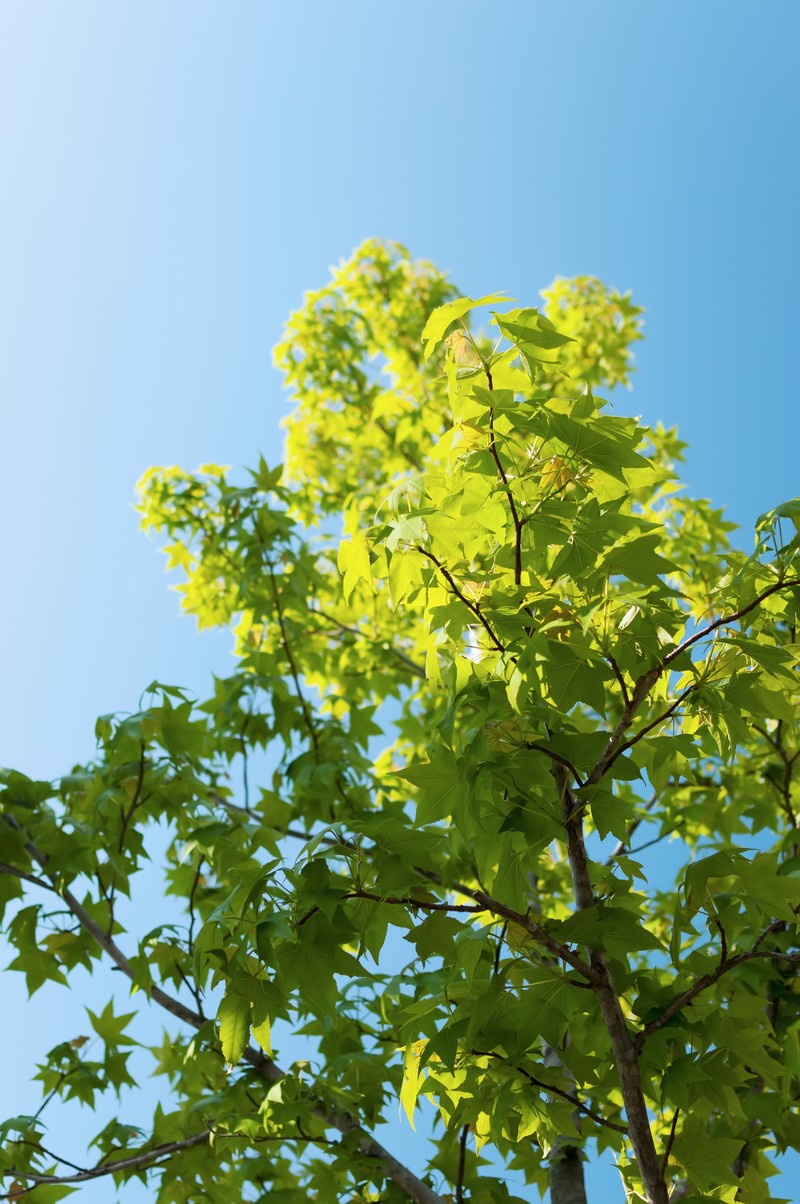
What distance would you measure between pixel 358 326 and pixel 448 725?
4.50 metres

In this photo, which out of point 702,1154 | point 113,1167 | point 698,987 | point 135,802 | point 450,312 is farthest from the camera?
point 135,802

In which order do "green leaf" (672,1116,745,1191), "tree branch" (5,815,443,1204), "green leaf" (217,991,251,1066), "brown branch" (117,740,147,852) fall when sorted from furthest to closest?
"brown branch" (117,740,147,852) < "tree branch" (5,815,443,1204) < "green leaf" (672,1116,745,1191) < "green leaf" (217,991,251,1066)

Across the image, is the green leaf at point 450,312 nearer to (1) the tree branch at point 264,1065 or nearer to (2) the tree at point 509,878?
(2) the tree at point 509,878

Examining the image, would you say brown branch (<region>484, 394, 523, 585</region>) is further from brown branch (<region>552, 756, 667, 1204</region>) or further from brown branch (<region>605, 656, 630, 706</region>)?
brown branch (<region>552, 756, 667, 1204</region>)

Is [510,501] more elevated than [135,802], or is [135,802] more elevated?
[135,802]

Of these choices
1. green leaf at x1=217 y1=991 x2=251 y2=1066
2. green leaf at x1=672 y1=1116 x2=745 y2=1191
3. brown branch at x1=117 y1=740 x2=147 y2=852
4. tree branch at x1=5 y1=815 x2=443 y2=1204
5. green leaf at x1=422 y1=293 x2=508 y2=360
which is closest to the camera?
green leaf at x1=422 y1=293 x2=508 y2=360

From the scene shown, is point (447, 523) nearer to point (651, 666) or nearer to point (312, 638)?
point (651, 666)

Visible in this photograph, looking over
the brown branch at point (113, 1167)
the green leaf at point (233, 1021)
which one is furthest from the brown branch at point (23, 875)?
the green leaf at point (233, 1021)

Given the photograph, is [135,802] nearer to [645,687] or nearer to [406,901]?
[406,901]

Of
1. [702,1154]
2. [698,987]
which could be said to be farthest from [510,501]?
[702,1154]

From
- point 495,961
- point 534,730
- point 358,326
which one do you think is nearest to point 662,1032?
point 495,961

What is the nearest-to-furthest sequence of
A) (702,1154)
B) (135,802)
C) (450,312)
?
(450,312) < (702,1154) < (135,802)

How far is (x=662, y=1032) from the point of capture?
1.50 m

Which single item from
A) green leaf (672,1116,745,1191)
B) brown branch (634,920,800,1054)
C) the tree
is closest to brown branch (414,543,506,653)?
the tree
